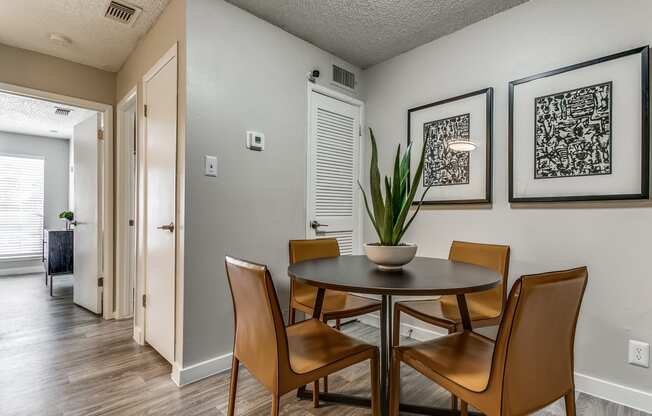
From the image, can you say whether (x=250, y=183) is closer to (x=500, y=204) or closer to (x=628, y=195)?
(x=500, y=204)

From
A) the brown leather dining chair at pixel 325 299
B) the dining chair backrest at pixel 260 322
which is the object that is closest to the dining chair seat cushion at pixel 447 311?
the brown leather dining chair at pixel 325 299

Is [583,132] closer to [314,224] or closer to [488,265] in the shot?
[488,265]

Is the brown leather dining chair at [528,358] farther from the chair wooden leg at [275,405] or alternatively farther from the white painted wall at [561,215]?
the white painted wall at [561,215]

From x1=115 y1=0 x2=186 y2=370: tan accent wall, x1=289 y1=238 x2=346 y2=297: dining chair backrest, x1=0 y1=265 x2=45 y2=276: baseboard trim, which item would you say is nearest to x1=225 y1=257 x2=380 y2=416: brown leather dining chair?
x1=289 y1=238 x2=346 y2=297: dining chair backrest

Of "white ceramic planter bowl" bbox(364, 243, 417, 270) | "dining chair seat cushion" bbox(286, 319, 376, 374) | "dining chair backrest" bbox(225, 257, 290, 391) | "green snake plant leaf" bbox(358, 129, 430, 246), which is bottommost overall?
"dining chair seat cushion" bbox(286, 319, 376, 374)

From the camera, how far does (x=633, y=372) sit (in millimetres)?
1703

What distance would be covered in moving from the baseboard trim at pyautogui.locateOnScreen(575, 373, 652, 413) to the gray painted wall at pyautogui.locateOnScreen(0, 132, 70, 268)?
7.34m

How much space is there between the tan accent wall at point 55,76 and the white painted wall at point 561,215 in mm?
3001

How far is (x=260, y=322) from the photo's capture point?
1150 millimetres

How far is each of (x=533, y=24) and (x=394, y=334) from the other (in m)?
2.15

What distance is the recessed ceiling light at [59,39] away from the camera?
2492mm

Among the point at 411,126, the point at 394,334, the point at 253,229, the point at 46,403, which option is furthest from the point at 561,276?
the point at 46,403

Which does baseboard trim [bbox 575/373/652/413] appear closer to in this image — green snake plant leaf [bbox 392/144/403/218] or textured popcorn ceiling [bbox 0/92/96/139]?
green snake plant leaf [bbox 392/144/403/218]

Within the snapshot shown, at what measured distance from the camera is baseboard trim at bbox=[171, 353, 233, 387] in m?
1.90
